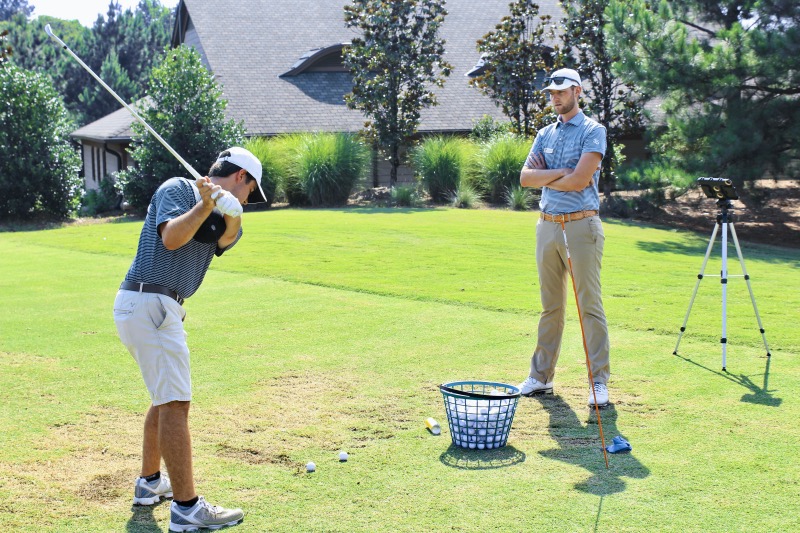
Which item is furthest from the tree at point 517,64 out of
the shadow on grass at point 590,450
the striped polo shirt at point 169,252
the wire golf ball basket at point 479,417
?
the striped polo shirt at point 169,252

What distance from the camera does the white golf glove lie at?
419 cm

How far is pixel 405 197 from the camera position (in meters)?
24.5

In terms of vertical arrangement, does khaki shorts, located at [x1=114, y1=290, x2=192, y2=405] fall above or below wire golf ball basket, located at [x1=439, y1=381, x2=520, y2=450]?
above

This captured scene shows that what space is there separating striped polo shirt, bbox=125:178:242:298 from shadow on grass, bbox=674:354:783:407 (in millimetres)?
4250

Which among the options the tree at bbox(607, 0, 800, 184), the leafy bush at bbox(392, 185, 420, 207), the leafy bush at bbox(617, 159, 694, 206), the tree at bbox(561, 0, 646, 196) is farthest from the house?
the tree at bbox(607, 0, 800, 184)

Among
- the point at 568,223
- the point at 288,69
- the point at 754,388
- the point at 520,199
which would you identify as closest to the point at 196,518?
the point at 568,223

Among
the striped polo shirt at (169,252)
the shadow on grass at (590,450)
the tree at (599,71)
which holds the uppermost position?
the tree at (599,71)

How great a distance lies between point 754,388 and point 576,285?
5.68 feet

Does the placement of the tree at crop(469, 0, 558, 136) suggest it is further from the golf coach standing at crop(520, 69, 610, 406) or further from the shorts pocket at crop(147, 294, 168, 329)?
the shorts pocket at crop(147, 294, 168, 329)

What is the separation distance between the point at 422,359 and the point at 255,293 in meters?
4.10

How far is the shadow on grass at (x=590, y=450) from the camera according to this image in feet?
16.7

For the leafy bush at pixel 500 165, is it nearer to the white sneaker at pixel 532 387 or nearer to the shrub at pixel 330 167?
the shrub at pixel 330 167

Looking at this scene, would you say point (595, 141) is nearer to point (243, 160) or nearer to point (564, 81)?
point (564, 81)

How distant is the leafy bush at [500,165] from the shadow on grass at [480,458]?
60.9 feet
